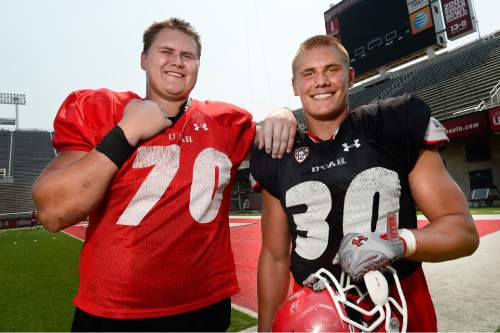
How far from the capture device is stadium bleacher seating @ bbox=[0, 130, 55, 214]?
3150cm

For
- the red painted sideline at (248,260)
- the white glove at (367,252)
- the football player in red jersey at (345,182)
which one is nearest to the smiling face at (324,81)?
the football player in red jersey at (345,182)

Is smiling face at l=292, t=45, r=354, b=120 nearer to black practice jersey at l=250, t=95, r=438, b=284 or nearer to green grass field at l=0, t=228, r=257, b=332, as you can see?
black practice jersey at l=250, t=95, r=438, b=284

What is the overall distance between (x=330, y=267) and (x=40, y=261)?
366 inches

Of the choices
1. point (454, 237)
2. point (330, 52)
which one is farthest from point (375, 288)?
point (330, 52)

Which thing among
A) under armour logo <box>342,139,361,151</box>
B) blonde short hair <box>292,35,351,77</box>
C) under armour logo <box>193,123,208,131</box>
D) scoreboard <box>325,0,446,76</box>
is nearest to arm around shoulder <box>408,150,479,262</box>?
under armour logo <box>342,139,361,151</box>

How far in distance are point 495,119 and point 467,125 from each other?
93 centimetres

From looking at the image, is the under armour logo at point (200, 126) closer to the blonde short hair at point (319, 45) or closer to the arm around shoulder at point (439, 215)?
the blonde short hair at point (319, 45)

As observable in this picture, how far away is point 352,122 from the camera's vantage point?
70.8 inches

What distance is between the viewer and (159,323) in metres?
1.54

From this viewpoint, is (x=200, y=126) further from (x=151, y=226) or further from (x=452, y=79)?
(x=452, y=79)

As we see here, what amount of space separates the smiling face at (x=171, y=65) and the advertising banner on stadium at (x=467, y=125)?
12830 mm

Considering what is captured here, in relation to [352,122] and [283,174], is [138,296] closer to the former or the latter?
[283,174]

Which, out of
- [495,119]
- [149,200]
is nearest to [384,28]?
[495,119]

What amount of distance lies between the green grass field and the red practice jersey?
6.37 feet
